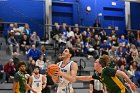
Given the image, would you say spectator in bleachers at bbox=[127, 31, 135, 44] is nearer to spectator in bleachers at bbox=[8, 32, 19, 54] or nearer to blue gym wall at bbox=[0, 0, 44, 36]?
blue gym wall at bbox=[0, 0, 44, 36]

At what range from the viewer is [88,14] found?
2372cm

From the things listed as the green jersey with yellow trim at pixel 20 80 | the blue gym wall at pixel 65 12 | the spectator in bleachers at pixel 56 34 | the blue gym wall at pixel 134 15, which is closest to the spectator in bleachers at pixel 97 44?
the spectator in bleachers at pixel 56 34

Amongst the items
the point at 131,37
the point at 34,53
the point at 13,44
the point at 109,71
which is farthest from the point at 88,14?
the point at 109,71

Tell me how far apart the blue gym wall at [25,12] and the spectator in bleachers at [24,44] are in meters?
4.24

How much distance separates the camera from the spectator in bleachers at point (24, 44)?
661 inches

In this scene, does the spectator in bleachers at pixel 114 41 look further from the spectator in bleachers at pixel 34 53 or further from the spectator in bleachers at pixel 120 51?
the spectator in bleachers at pixel 34 53

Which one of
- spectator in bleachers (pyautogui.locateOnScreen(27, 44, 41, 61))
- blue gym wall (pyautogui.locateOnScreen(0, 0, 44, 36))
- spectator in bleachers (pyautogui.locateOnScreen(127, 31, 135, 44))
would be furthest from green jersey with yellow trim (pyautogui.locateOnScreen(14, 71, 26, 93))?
spectator in bleachers (pyautogui.locateOnScreen(127, 31, 135, 44))

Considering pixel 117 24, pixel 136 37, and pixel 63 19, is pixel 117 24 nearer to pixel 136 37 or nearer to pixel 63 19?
pixel 136 37

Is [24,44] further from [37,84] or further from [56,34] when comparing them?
[37,84]

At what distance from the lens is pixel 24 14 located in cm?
2159

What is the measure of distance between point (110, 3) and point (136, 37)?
2.93 metres

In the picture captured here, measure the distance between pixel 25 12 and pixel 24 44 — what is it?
5215 millimetres

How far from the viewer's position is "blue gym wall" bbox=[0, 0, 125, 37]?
2128 centimetres

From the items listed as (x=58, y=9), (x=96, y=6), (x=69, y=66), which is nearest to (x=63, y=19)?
(x=58, y=9)
